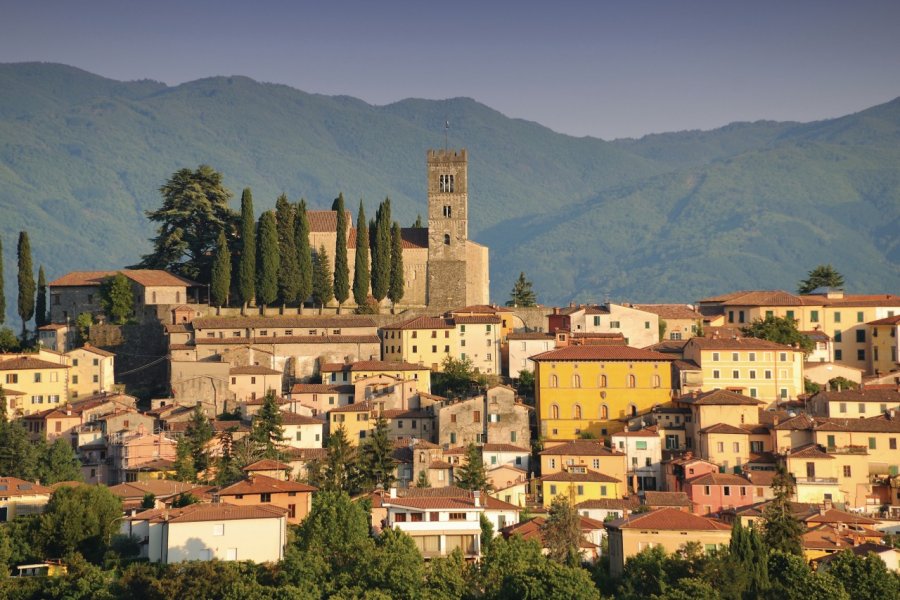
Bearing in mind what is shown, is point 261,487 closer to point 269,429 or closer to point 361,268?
point 269,429

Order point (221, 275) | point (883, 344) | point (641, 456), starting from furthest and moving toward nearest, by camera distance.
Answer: point (221, 275) < point (883, 344) < point (641, 456)

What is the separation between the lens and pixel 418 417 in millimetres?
69125

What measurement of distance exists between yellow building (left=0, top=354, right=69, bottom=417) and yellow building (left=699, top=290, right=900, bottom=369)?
117ft

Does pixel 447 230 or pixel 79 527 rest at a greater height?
pixel 447 230

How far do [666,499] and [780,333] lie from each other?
2157 cm

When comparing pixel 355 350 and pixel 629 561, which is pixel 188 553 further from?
pixel 355 350

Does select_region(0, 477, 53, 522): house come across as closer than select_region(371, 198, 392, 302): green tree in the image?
Yes

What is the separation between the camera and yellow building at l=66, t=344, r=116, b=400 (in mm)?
74750

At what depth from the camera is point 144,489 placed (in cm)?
5872

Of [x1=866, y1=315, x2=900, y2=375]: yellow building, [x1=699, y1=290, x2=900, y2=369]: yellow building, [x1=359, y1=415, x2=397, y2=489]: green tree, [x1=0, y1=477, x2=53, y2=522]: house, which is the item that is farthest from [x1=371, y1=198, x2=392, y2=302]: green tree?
[x1=0, y1=477, x2=53, y2=522]: house

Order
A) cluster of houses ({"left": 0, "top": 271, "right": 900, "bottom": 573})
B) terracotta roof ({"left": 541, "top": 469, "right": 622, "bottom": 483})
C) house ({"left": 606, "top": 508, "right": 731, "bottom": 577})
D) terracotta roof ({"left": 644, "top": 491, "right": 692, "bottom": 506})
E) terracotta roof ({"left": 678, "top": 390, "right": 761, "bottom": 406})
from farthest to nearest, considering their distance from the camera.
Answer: terracotta roof ({"left": 678, "top": 390, "right": 761, "bottom": 406})
terracotta roof ({"left": 541, "top": 469, "right": 622, "bottom": 483})
terracotta roof ({"left": 644, "top": 491, "right": 692, "bottom": 506})
cluster of houses ({"left": 0, "top": 271, "right": 900, "bottom": 573})
house ({"left": 606, "top": 508, "right": 731, "bottom": 577})

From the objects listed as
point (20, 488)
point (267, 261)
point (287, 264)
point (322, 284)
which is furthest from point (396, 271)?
point (20, 488)

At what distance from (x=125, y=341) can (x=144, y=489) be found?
21741 mm

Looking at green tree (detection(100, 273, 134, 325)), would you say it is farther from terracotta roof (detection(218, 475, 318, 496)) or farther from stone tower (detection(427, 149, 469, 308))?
terracotta roof (detection(218, 475, 318, 496))
